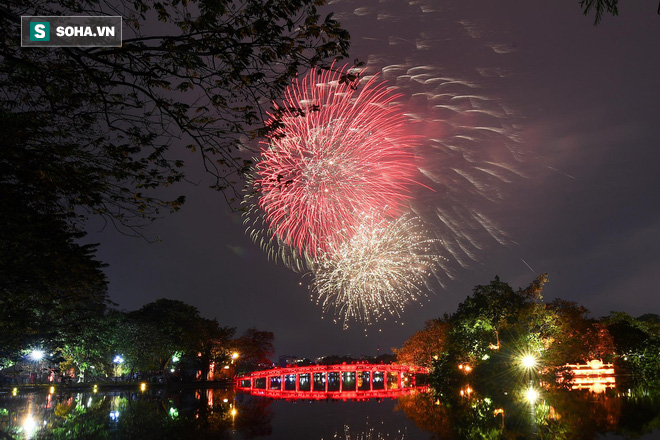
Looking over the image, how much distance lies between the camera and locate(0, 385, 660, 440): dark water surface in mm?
20562

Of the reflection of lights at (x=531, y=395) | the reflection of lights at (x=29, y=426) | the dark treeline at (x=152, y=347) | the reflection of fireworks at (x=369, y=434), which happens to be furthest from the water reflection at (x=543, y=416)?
the dark treeline at (x=152, y=347)

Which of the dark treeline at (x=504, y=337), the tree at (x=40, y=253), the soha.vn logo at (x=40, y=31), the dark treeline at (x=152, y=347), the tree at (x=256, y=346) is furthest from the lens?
the tree at (x=256, y=346)

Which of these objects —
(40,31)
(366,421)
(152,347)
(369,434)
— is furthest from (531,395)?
(152,347)

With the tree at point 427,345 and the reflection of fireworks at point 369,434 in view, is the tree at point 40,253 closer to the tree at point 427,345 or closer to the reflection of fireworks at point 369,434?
the reflection of fireworks at point 369,434

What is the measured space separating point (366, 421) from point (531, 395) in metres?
15.8

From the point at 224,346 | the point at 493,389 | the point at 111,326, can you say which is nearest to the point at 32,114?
the point at 493,389

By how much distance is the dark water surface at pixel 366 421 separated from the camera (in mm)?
20562

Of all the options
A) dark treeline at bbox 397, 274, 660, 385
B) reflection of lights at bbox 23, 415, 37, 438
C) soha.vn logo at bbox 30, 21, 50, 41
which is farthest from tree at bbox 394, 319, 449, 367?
soha.vn logo at bbox 30, 21, 50, 41

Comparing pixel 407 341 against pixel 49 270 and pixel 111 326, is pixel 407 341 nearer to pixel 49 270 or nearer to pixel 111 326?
pixel 111 326

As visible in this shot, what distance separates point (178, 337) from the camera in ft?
215

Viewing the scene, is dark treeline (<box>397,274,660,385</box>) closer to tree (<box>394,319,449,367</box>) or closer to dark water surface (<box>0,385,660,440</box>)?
dark water surface (<box>0,385,660,440</box>)

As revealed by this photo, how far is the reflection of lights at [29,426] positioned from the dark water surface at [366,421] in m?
0.04

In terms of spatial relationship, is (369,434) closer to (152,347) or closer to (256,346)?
(152,347)

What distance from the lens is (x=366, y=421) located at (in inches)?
1072
